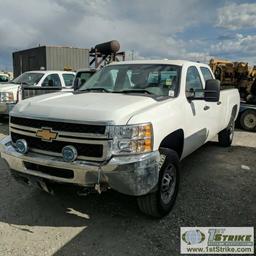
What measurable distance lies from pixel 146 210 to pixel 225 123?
3526 millimetres

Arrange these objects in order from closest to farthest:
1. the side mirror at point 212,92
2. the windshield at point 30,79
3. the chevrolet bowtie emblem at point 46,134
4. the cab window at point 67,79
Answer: the chevrolet bowtie emblem at point 46,134, the side mirror at point 212,92, the windshield at point 30,79, the cab window at point 67,79

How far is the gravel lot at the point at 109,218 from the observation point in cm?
315

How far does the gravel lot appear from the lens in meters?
3.15

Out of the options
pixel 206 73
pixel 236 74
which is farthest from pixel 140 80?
pixel 236 74

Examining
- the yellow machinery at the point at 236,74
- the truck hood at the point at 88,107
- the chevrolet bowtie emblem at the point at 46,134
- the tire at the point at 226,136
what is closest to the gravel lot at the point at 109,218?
the chevrolet bowtie emblem at the point at 46,134

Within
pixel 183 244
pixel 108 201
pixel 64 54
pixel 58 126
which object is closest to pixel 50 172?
pixel 58 126

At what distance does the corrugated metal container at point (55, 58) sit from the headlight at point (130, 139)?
1768 cm

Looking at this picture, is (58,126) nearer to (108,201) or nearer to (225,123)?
(108,201)

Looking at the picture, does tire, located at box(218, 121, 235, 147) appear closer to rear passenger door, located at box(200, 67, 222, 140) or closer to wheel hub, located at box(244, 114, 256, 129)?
rear passenger door, located at box(200, 67, 222, 140)

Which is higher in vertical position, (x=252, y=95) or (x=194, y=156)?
(x=252, y=95)

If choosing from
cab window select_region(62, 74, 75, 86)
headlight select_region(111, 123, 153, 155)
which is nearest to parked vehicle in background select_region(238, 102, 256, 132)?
cab window select_region(62, 74, 75, 86)

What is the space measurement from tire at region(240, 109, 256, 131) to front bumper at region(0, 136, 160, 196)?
766 centimetres

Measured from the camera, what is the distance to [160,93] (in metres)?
4.21

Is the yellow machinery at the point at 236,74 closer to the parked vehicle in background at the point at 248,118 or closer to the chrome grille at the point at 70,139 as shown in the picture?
the parked vehicle in background at the point at 248,118
